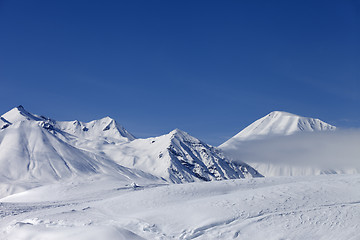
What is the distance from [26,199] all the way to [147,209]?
36505 millimetres

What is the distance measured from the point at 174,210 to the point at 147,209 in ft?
12.3

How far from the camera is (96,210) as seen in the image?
4253 cm

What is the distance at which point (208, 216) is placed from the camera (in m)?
36.4

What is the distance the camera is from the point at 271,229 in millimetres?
34062

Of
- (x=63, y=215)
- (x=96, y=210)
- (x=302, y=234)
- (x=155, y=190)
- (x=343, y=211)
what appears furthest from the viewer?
(x=155, y=190)

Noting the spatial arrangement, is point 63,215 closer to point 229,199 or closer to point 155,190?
point 155,190

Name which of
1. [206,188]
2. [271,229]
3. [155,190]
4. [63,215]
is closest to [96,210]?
[63,215]

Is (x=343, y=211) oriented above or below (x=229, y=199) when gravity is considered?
below

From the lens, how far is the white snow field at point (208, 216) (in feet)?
109

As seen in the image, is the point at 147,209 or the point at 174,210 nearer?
the point at 174,210

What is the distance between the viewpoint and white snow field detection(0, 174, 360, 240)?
33344 millimetres

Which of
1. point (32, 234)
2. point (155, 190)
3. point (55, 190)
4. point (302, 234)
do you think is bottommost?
point (302, 234)

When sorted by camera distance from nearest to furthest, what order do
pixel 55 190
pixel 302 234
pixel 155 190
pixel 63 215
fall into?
pixel 302 234 → pixel 63 215 → pixel 155 190 → pixel 55 190

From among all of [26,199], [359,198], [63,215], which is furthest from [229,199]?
[26,199]
